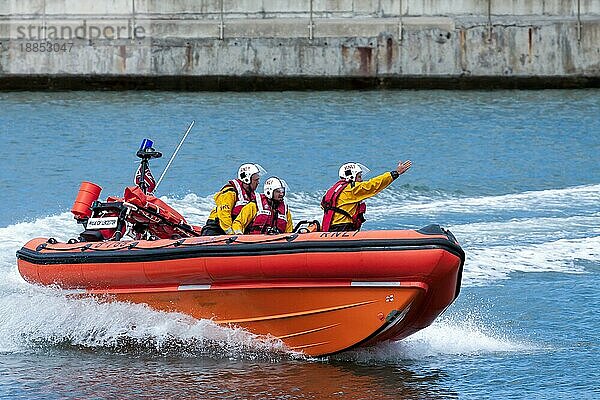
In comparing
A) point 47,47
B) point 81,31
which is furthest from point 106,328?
point 81,31

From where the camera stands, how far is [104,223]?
9938 millimetres

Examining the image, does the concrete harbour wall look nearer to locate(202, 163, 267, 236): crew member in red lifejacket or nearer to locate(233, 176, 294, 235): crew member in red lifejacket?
locate(202, 163, 267, 236): crew member in red lifejacket

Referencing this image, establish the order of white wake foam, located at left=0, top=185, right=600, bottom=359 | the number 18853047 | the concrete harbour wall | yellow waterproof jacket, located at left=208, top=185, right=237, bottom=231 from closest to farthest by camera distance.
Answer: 1. white wake foam, located at left=0, top=185, right=600, bottom=359
2. yellow waterproof jacket, located at left=208, top=185, right=237, bottom=231
3. the concrete harbour wall
4. the number 18853047

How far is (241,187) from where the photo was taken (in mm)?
9648

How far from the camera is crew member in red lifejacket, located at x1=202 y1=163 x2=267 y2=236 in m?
9.62

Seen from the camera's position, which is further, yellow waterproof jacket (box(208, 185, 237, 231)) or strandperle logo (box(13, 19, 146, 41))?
strandperle logo (box(13, 19, 146, 41))

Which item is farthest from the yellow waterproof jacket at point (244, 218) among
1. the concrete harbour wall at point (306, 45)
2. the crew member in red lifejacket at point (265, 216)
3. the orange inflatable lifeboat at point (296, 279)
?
the concrete harbour wall at point (306, 45)

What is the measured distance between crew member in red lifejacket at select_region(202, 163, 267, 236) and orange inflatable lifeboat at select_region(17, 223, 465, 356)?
588 mm

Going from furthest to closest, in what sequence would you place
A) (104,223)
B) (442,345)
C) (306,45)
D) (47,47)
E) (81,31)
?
1. (81,31)
2. (47,47)
3. (306,45)
4. (104,223)
5. (442,345)

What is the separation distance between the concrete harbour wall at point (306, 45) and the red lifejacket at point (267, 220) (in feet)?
53.6

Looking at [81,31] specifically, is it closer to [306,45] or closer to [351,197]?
[306,45]

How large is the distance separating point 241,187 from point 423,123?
528 inches

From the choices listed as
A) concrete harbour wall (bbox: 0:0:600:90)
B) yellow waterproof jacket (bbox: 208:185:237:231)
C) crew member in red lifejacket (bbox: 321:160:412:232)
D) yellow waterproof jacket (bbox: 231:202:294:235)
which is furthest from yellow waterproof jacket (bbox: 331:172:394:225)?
concrete harbour wall (bbox: 0:0:600:90)

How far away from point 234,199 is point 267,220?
415 millimetres
